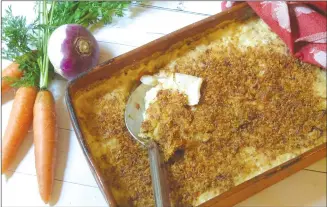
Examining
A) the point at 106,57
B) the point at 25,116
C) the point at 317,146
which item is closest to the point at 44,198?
the point at 25,116

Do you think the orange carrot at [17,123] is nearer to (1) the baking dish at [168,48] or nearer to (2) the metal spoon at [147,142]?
(1) the baking dish at [168,48]

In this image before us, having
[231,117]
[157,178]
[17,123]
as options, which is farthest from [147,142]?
[17,123]

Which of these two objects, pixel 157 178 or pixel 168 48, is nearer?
pixel 157 178

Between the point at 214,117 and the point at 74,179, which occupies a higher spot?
the point at 214,117

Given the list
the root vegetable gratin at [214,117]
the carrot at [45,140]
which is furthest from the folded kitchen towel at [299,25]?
the carrot at [45,140]

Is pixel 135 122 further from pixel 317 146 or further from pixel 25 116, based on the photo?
pixel 317 146

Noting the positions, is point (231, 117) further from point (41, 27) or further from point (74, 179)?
point (41, 27)

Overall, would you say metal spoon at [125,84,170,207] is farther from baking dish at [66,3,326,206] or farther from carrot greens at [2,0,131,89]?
carrot greens at [2,0,131,89]

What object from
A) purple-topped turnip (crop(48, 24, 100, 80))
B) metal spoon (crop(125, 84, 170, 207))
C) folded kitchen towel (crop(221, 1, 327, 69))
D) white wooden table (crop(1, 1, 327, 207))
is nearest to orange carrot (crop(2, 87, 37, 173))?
white wooden table (crop(1, 1, 327, 207))
